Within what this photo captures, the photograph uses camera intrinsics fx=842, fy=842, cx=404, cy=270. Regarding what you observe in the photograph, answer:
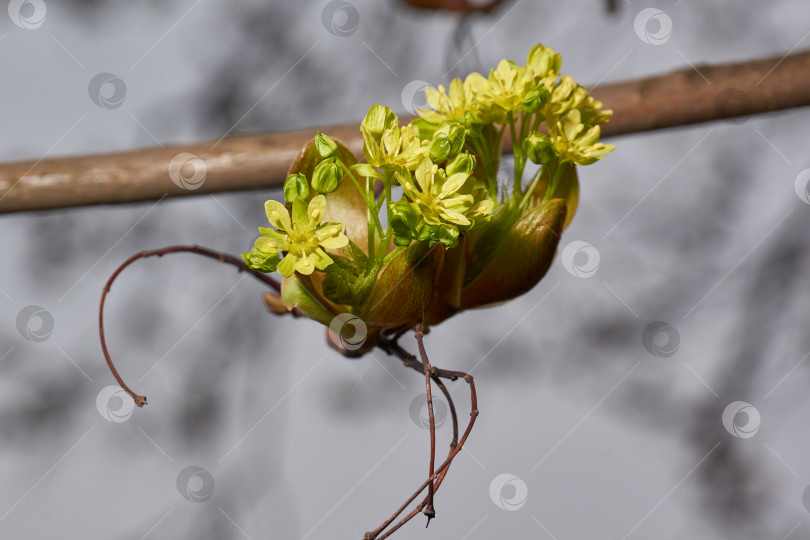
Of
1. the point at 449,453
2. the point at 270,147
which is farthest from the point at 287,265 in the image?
the point at 270,147

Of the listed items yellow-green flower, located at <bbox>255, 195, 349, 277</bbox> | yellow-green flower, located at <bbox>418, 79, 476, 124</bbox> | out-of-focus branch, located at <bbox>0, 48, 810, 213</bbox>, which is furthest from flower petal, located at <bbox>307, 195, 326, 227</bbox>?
out-of-focus branch, located at <bbox>0, 48, 810, 213</bbox>

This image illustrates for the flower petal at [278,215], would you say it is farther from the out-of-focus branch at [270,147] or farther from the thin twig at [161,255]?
the out-of-focus branch at [270,147]

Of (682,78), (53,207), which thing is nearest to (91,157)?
(53,207)

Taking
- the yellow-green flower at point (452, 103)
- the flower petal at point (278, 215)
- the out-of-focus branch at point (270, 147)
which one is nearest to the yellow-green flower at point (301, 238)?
the flower petal at point (278, 215)

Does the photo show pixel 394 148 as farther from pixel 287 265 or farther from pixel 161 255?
pixel 161 255

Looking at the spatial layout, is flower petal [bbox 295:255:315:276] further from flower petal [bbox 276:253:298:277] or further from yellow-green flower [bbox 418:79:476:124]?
yellow-green flower [bbox 418:79:476:124]

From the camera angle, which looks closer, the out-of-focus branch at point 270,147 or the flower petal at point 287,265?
the flower petal at point 287,265

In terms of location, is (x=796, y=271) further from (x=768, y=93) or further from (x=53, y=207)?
(x=53, y=207)

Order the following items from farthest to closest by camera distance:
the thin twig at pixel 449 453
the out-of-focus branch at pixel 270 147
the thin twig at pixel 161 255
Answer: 1. the out-of-focus branch at pixel 270 147
2. the thin twig at pixel 161 255
3. the thin twig at pixel 449 453
